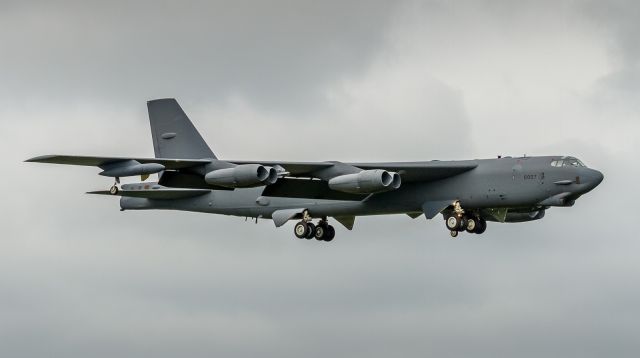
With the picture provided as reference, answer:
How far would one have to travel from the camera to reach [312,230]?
227ft

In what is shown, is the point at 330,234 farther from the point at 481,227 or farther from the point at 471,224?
the point at 481,227

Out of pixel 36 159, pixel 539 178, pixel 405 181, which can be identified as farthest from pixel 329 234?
pixel 36 159

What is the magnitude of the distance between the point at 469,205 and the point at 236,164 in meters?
9.52

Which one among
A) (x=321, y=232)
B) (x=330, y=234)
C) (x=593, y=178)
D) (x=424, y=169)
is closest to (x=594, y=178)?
(x=593, y=178)

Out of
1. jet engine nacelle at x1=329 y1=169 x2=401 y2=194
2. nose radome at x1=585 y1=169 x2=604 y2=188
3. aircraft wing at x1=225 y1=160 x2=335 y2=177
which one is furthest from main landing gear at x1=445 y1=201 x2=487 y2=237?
aircraft wing at x1=225 y1=160 x2=335 y2=177

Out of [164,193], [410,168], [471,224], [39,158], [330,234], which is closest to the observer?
[39,158]

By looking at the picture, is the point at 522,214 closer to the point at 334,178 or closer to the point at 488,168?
the point at 488,168

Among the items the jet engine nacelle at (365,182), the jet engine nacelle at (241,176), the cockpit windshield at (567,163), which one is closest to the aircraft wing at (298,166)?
the jet engine nacelle at (241,176)

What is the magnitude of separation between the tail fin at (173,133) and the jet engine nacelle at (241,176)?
987cm

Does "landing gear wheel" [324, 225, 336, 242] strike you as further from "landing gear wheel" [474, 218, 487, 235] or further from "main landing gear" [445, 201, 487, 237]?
"landing gear wheel" [474, 218, 487, 235]

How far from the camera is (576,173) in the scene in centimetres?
6334

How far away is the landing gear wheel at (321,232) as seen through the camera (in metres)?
69.7

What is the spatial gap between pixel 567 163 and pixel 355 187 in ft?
27.9

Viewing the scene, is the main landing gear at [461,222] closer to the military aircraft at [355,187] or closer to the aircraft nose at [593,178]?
the military aircraft at [355,187]
